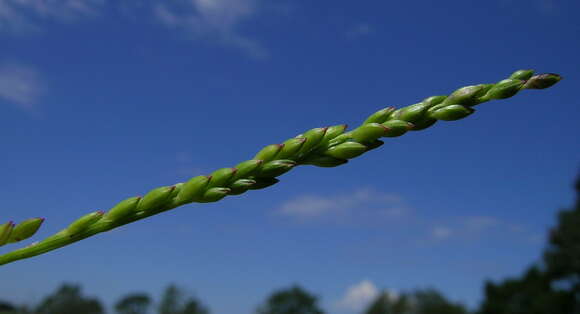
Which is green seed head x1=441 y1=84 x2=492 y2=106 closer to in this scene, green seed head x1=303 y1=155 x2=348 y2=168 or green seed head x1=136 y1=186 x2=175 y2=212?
green seed head x1=303 y1=155 x2=348 y2=168

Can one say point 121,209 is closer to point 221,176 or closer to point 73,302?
point 221,176

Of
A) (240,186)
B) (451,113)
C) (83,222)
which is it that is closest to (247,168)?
(240,186)

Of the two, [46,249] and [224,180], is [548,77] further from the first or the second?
[46,249]

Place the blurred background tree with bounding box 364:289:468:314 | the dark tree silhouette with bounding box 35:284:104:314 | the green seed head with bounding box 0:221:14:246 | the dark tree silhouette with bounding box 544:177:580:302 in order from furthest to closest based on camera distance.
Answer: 1. the blurred background tree with bounding box 364:289:468:314
2. the dark tree silhouette with bounding box 35:284:104:314
3. the dark tree silhouette with bounding box 544:177:580:302
4. the green seed head with bounding box 0:221:14:246

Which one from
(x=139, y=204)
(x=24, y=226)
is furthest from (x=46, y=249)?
(x=139, y=204)

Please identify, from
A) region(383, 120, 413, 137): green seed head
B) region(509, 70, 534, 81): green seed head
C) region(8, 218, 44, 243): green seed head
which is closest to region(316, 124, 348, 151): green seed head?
region(383, 120, 413, 137): green seed head

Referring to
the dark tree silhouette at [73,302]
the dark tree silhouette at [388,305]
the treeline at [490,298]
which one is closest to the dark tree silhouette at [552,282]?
the treeline at [490,298]

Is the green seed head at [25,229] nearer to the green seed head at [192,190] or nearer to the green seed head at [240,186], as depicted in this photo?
the green seed head at [192,190]
